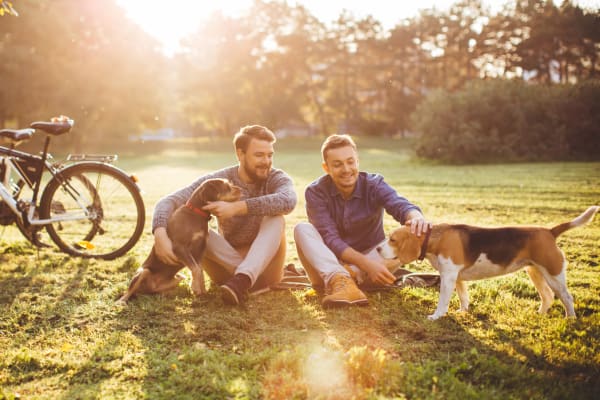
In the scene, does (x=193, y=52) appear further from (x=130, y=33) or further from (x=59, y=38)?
(x=59, y=38)

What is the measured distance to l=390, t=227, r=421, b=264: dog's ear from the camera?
12.3 ft

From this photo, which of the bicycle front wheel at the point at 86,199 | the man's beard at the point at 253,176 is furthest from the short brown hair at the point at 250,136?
the bicycle front wheel at the point at 86,199

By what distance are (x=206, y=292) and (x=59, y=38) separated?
34.2 meters

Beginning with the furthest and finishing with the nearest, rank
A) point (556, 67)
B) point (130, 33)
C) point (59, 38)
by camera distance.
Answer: point (130, 33) < point (59, 38) < point (556, 67)

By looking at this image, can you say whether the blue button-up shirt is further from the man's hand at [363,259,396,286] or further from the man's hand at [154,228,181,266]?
the man's hand at [154,228,181,266]

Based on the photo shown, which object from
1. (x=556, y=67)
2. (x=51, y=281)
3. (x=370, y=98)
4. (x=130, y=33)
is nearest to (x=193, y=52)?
(x=130, y=33)

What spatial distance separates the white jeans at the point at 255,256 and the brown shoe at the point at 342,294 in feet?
2.07

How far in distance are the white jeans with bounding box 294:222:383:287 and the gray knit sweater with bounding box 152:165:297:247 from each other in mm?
267

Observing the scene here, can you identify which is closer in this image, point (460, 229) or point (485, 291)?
point (460, 229)

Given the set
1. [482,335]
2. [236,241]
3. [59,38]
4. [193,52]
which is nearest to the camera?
[482,335]

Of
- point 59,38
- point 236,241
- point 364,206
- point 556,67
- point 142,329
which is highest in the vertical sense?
point 59,38

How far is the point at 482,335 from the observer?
3430 mm

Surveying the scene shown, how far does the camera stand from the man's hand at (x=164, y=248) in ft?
14.1

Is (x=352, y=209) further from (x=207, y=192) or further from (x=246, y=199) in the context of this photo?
(x=207, y=192)
